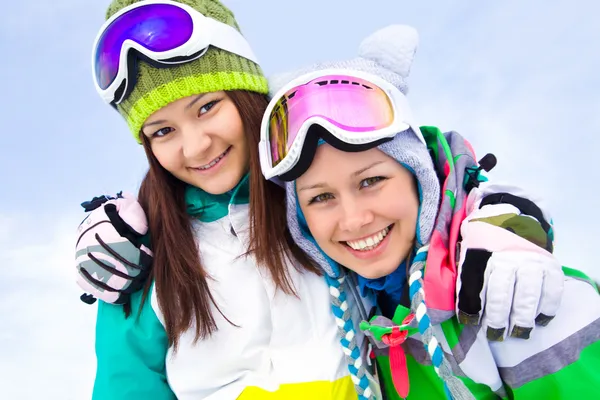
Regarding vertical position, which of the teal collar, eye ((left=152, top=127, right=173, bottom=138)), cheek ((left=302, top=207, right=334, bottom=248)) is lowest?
cheek ((left=302, top=207, right=334, bottom=248))

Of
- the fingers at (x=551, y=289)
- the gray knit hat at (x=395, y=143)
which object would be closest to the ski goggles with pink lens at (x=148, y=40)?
the gray knit hat at (x=395, y=143)

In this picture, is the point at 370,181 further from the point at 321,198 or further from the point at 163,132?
the point at 163,132

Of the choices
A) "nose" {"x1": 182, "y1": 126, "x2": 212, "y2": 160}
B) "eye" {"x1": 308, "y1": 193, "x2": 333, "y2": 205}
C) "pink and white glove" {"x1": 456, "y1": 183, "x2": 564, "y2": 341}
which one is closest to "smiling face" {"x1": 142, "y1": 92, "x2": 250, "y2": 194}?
"nose" {"x1": 182, "y1": 126, "x2": 212, "y2": 160}

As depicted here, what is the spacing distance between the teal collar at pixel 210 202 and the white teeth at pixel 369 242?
580 mm

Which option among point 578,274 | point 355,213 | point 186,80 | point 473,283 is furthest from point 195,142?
point 578,274

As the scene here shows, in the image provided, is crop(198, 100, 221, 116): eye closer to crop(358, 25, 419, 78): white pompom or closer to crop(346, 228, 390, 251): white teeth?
crop(358, 25, 419, 78): white pompom

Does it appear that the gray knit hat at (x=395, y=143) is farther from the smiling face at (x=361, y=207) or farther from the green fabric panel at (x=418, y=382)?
the green fabric panel at (x=418, y=382)

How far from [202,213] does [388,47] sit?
112 cm

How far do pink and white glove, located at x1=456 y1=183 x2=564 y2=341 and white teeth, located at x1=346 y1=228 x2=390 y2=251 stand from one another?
0.32m

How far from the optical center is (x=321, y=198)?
209 centimetres

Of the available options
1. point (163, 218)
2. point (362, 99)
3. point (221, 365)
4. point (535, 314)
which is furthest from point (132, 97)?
point (535, 314)

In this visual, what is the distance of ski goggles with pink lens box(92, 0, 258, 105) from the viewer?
225cm

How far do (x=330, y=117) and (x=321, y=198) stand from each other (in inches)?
13.1

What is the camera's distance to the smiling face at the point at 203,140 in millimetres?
2238
